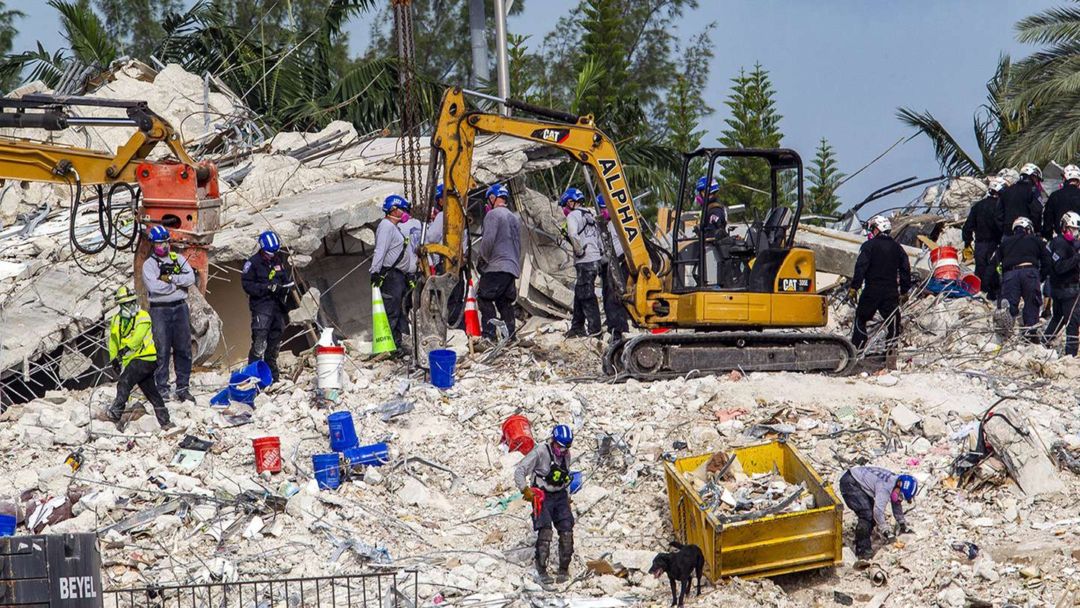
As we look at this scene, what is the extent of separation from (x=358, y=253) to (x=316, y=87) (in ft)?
24.7

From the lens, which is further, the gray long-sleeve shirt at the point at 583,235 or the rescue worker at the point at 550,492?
the gray long-sleeve shirt at the point at 583,235

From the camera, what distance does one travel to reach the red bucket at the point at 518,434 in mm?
13570

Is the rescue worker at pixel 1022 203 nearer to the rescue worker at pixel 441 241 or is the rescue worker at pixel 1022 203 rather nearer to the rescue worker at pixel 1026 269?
the rescue worker at pixel 1026 269

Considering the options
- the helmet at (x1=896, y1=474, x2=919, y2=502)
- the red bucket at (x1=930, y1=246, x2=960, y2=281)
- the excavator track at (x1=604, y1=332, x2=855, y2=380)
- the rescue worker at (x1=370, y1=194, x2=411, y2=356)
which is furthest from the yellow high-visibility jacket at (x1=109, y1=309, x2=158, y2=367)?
the red bucket at (x1=930, y1=246, x2=960, y2=281)

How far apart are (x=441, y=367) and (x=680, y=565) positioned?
15.6 feet

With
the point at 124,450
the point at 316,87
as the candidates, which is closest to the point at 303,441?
the point at 124,450

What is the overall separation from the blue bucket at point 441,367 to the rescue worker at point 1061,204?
677 centimetres

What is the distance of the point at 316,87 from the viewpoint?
25.8 m

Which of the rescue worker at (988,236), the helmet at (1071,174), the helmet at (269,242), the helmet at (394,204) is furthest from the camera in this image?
the rescue worker at (988,236)

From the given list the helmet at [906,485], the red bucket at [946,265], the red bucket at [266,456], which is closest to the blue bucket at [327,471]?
the red bucket at [266,456]

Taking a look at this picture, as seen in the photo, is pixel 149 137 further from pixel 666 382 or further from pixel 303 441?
pixel 666 382

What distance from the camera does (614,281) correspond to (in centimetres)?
1648

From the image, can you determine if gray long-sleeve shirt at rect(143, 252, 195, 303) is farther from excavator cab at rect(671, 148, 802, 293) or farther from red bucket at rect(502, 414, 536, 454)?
excavator cab at rect(671, 148, 802, 293)

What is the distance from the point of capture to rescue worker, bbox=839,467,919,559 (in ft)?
38.2
